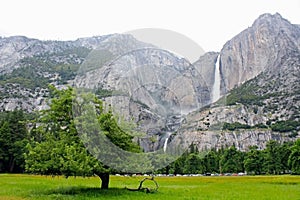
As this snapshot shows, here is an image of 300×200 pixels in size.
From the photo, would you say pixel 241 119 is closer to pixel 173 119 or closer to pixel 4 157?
pixel 4 157

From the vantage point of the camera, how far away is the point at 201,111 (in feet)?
46.3

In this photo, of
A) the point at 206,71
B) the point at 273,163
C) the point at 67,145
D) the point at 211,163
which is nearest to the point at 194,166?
the point at 211,163

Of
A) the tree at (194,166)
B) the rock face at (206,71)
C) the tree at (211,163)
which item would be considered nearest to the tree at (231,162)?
the tree at (211,163)

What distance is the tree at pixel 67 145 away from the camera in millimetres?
22594

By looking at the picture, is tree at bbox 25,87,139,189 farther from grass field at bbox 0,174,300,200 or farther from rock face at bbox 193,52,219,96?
rock face at bbox 193,52,219,96

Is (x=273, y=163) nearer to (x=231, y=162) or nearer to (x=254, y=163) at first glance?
(x=254, y=163)

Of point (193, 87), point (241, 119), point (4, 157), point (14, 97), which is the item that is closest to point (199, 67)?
point (193, 87)

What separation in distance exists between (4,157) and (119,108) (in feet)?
180

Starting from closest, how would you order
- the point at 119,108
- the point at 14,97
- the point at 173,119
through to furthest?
the point at 173,119, the point at 119,108, the point at 14,97

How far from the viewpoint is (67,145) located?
2398 cm

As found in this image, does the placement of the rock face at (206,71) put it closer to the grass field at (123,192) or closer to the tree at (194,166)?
the grass field at (123,192)

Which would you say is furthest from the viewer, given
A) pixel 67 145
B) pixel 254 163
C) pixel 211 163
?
pixel 211 163

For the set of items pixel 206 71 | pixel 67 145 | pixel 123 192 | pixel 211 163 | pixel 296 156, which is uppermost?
pixel 206 71

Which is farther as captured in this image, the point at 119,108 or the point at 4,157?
the point at 4,157
